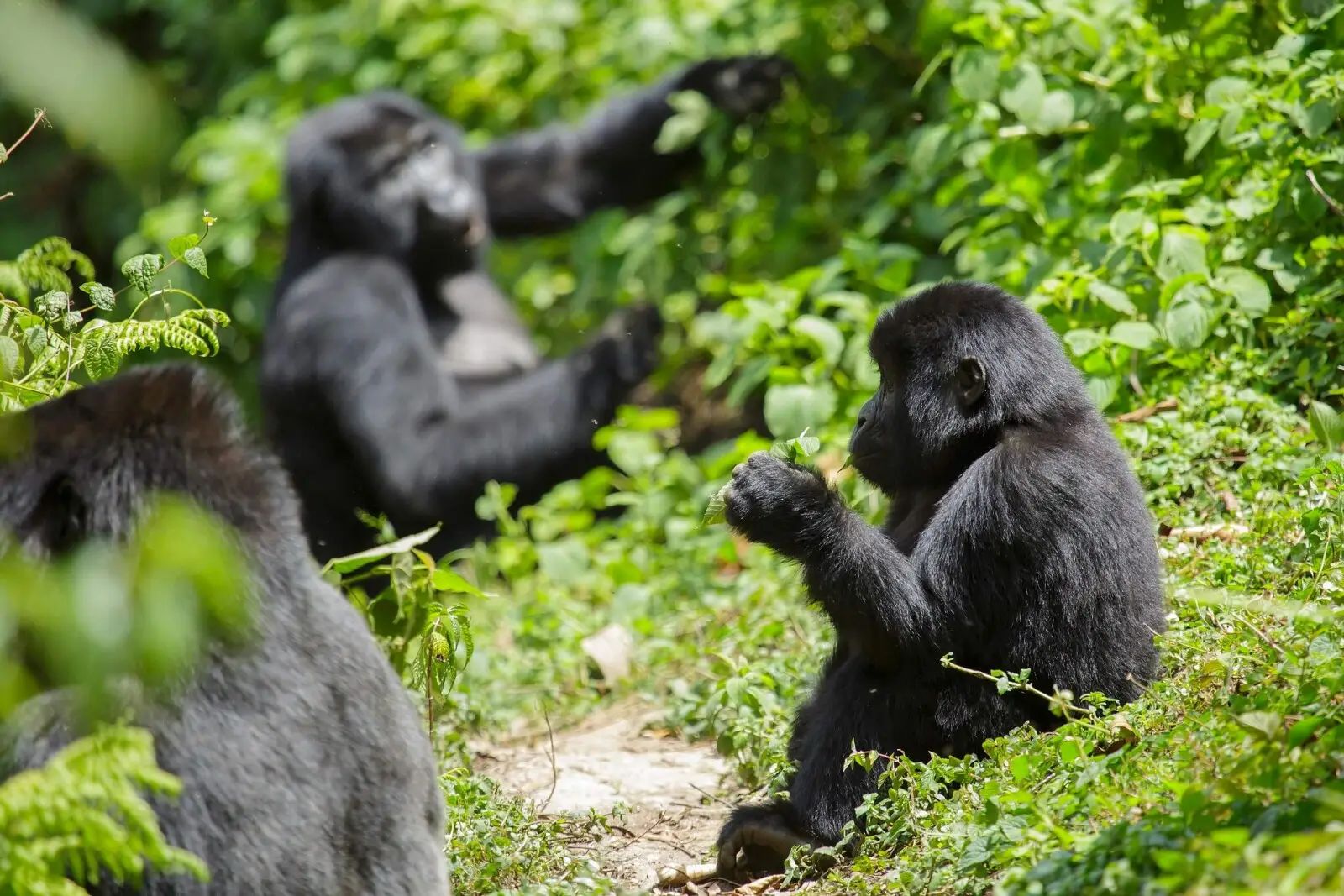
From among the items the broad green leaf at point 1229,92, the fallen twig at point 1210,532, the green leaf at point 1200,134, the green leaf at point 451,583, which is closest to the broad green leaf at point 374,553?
the green leaf at point 451,583

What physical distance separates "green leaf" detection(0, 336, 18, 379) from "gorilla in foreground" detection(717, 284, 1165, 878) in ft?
5.26

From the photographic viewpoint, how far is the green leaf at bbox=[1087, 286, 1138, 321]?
4.36 metres

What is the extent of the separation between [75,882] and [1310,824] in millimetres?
1916

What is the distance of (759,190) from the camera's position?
6504mm

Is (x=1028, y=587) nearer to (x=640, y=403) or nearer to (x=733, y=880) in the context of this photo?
(x=733, y=880)

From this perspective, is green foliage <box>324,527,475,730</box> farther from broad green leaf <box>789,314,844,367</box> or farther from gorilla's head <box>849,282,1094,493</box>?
broad green leaf <box>789,314,844,367</box>

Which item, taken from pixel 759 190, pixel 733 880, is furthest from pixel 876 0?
pixel 733 880

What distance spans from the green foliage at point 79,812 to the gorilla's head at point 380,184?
4.98 meters

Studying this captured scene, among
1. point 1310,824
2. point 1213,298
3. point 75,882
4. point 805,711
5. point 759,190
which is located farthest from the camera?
point 759,190

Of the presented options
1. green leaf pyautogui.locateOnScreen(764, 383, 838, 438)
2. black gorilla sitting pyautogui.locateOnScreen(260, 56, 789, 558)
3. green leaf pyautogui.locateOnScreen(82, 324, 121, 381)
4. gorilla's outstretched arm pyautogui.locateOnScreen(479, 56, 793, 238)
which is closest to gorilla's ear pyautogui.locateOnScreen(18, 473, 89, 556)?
green leaf pyautogui.locateOnScreen(82, 324, 121, 381)

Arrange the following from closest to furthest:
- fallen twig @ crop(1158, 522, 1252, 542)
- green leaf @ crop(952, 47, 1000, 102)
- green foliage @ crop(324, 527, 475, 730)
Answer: green foliage @ crop(324, 527, 475, 730) → fallen twig @ crop(1158, 522, 1252, 542) → green leaf @ crop(952, 47, 1000, 102)

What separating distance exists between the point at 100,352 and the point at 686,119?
4.05m

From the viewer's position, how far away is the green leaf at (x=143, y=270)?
3.08 m

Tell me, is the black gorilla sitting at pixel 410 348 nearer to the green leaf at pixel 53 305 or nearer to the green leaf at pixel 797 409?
the green leaf at pixel 797 409
